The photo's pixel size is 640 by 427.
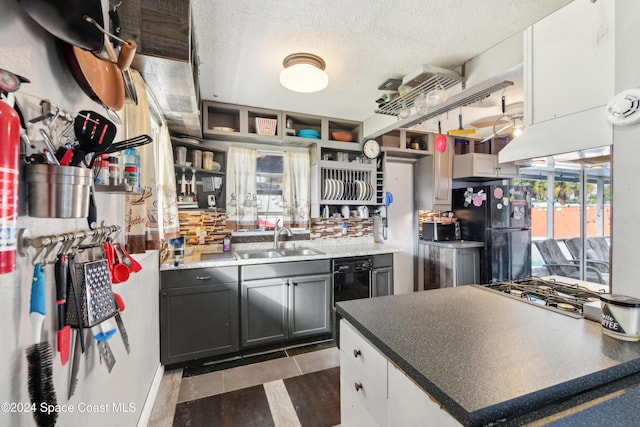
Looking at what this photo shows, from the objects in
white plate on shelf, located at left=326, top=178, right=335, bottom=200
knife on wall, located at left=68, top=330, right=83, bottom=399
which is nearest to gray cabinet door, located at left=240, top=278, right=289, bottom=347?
white plate on shelf, located at left=326, top=178, right=335, bottom=200

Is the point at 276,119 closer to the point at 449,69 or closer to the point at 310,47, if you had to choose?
the point at 310,47

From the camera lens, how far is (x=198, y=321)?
7.62ft

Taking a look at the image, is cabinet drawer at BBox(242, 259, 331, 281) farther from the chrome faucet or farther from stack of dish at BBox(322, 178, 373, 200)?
stack of dish at BBox(322, 178, 373, 200)

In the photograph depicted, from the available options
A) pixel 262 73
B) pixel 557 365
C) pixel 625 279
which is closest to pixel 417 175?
pixel 262 73

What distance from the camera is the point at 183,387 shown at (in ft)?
6.83

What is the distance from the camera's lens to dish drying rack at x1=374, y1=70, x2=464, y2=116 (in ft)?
6.30

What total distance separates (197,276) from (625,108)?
2.68 m

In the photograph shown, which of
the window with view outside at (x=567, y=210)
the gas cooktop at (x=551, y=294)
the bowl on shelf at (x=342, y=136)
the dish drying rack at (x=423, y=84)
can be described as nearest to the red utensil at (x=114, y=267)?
the gas cooktop at (x=551, y=294)

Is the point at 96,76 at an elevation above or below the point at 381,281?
above

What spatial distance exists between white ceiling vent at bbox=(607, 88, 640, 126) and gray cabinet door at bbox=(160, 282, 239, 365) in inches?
100

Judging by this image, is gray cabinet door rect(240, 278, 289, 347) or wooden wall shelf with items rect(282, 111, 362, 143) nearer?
gray cabinet door rect(240, 278, 289, 347)

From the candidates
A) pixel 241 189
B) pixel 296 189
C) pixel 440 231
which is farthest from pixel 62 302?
pixel 440 231

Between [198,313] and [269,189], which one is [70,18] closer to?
[198,313]

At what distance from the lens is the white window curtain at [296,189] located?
127 inches
